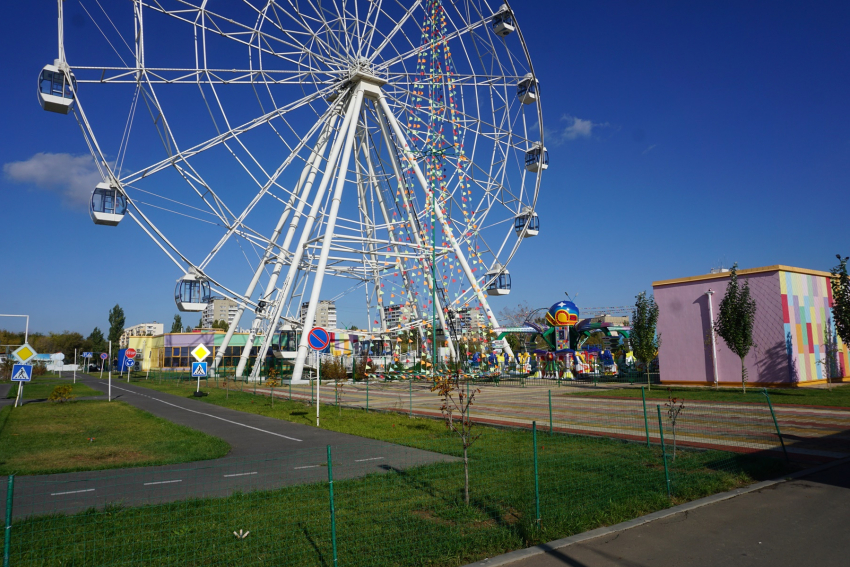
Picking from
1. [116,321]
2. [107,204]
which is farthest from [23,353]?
[116,321]

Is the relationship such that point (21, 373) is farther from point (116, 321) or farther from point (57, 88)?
point (116, 321)

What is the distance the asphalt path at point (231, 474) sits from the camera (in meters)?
7.53

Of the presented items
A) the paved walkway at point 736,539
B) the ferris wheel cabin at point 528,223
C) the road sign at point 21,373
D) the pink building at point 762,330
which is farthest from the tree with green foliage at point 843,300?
the road sign at point 21,373

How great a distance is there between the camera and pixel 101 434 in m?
14.3

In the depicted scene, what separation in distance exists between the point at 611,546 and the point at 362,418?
11.5 meters

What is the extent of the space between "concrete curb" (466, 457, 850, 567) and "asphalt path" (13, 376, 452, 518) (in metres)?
3.14

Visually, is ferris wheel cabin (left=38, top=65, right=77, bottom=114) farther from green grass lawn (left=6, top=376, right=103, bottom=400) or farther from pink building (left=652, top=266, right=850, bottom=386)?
pink building (left=652, top=266, right=850, bottom=386)

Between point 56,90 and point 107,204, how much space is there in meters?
4.00

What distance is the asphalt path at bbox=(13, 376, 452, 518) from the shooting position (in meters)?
7.53

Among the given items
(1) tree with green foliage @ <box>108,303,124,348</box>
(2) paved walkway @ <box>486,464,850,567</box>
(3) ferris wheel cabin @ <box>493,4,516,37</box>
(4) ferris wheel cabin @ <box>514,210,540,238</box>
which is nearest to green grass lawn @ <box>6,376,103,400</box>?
(4) ferris wheel cabin @ <box>514,210,540,238</box>

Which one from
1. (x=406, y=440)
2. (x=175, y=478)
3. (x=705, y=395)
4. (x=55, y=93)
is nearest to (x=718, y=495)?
(x=406, y=440)

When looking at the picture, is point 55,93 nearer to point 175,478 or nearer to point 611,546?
point 175,478

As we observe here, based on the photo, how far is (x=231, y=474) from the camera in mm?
8992

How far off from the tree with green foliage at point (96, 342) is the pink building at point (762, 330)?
337 ft
